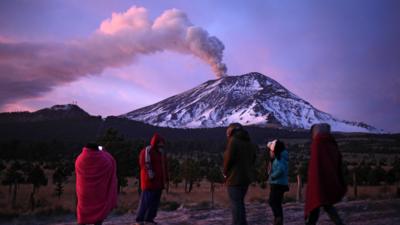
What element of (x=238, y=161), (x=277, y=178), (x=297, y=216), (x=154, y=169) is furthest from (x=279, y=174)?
(x=297, y=216)

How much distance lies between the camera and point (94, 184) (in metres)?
7.30

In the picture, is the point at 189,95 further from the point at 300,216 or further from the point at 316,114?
the point at 300,216

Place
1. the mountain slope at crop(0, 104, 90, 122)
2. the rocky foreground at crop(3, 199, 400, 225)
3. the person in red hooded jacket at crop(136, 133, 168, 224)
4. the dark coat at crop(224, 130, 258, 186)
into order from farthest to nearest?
the mountain slope at crop(0, 104, 90, 122)
the rocky foreground at crop(3, 199, 400, 225)
the person in red hooded jacket at crop(136, 133, 168, 224)
the dark coat at crop(224, 130, 258, 186)

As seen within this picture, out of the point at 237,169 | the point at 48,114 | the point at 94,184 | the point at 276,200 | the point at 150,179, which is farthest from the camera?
the point at 48,114

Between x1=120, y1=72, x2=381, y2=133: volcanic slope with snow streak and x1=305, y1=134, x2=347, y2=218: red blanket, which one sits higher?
x1=120, y1=72, x2=381, y2=133: volcanic slope with snow streak

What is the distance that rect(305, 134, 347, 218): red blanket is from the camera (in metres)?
6.82

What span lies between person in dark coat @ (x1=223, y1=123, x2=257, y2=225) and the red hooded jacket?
1893 mm

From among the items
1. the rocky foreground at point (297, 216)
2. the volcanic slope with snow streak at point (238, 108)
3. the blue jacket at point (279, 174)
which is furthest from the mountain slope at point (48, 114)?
the blue jacket at point (279, 174)

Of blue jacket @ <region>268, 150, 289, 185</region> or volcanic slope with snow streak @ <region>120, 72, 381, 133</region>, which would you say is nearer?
blue jacket @ <region>268, 150, 289, 185</region>

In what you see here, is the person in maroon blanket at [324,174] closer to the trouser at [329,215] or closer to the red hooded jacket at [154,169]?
the trouser at [329,215]

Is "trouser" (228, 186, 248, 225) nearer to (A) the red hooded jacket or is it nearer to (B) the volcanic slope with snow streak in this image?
(A) the red hooded jacket

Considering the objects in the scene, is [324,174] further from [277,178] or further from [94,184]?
[94,184]

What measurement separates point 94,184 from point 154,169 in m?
1.50

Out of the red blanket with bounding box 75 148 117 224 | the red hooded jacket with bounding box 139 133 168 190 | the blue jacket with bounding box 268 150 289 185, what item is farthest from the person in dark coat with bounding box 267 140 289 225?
the red blanket with bounding box 75 148 117 224
